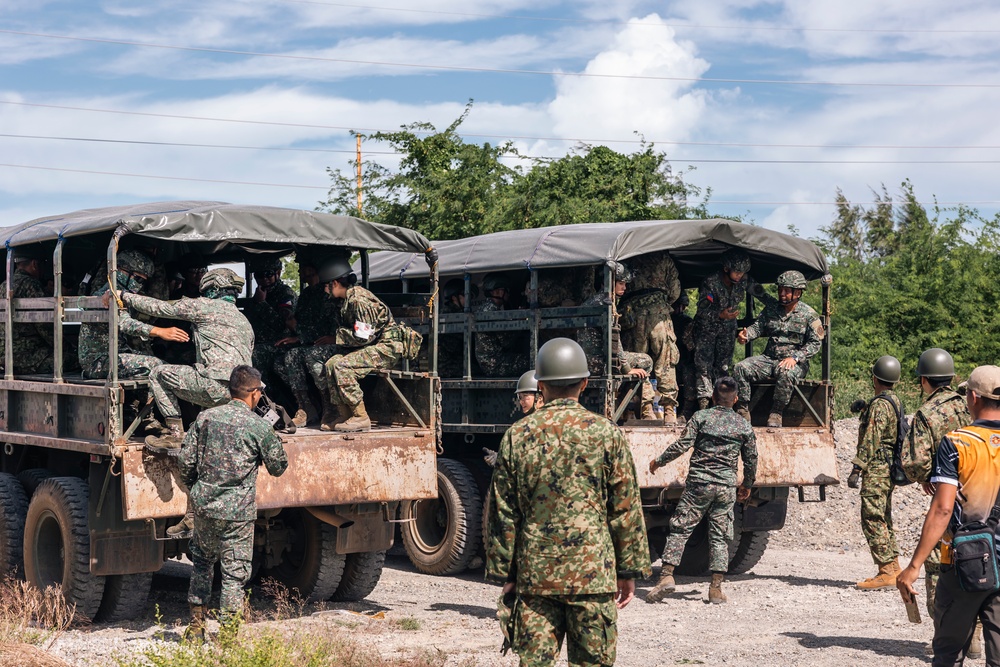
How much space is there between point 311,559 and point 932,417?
450 centimetres

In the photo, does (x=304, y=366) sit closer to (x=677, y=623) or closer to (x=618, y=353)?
(x=618, y=353)

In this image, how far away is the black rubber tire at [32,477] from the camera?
8805 mm

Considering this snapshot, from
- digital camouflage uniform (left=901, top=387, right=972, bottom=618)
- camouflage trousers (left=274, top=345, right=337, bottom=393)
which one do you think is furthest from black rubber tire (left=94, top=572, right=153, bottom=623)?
digital camouflage uniform (left=901, top=387, right=972, bottom=618)

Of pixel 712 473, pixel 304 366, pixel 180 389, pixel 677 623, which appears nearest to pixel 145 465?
pixel 180 389

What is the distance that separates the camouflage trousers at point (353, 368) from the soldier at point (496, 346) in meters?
2.03

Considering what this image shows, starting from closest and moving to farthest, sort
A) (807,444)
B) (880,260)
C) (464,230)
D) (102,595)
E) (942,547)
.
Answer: (942,547) → (102,595) → (807,444) → (464,230) → (880,260)

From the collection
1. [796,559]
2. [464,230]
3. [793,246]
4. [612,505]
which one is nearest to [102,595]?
[612,505]

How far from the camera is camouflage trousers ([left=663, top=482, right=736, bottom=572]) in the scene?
377 inches

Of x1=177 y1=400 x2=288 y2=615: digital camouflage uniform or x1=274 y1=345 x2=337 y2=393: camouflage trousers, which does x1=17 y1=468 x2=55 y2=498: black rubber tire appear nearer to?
x1=274 y1=345 x2=337 y2=393: camouflage trousers

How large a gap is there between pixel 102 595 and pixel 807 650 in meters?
4.55

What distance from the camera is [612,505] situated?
4.89m

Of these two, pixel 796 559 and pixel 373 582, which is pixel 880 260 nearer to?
pixel 796 559

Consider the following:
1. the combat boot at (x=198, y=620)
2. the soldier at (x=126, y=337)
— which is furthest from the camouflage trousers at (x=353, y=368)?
the combat boot at (x=198, y=620)

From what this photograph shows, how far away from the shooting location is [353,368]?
8.81 meters
